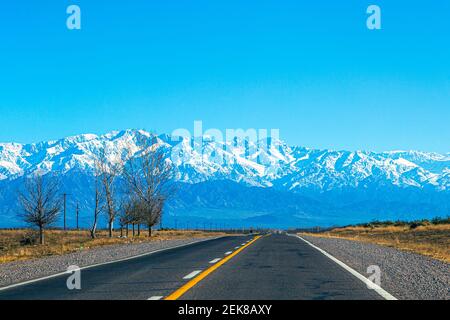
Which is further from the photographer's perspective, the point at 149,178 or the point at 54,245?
the point at 149,178

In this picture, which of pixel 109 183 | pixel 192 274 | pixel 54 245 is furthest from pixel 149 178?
pixel 192 274

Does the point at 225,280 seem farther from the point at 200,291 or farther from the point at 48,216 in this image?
the point at 48,216

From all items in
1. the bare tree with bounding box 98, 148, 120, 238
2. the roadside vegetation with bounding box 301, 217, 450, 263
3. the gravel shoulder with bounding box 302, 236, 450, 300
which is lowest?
the roadside vegetation with bounding box 301, 217, 450, 263

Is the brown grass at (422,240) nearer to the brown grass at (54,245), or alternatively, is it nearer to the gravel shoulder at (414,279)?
the gravel shoulder at (414,279)

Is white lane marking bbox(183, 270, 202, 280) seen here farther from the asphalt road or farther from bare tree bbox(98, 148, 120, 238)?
bare tree bbox(98, 148, 120, 238)

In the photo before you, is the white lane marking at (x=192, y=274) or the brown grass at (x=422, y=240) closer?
the white lane marking at (x=192, y=274)

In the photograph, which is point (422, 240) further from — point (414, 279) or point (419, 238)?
point (414, 279)

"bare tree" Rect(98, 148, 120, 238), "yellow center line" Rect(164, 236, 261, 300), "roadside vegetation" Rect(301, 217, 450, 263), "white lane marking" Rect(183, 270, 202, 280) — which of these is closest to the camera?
"yellow center line" Rect(164, 236, 261, 300)

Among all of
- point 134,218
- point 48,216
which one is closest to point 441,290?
point 48,216

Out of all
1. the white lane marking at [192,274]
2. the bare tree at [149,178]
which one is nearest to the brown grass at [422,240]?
the white lane marking at [192,274]

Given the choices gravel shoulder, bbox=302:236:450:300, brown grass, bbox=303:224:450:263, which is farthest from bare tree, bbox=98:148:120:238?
gravel shoulder, bbox=302:236:450:300

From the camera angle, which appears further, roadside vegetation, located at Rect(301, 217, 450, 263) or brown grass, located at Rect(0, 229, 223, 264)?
roadside vegetation, located at Rect(301, 217, 450, 263)

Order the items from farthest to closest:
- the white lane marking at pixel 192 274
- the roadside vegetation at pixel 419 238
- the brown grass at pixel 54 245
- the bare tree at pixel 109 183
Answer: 1. the bare tree at pixel 109 183
2. the roadside vegetation at pixel 419 238
3. the brown grass at pixel 54 245
4. the white lane marking at pixel 192 274

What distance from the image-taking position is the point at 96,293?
11.9 m
